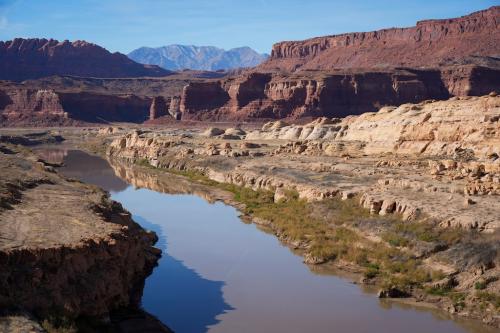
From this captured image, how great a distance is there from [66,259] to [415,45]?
434 ft

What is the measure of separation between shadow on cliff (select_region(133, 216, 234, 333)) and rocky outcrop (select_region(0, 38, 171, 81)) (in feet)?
521

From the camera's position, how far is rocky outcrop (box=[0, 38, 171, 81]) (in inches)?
6698

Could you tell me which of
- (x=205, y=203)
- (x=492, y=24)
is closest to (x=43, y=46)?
(x=492, y=24)

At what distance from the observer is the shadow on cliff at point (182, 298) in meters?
15.6

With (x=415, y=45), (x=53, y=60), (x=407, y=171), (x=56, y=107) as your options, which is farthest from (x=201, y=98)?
(x=407, y=171)

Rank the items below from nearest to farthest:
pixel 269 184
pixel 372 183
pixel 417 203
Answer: pixel 417 203 < pixel 372 183 < pixel 269 184

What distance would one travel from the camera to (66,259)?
45.2 feet

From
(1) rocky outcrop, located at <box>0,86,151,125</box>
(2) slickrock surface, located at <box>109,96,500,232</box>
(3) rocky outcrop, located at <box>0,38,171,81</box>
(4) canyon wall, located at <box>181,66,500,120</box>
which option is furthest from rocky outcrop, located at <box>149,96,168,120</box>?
(3) rocky outcrop, located at <box>0,38,171,81</box>

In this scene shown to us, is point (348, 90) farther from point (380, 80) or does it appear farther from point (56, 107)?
point (56, 107)

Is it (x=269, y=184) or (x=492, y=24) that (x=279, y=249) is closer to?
(x=269, y=184)

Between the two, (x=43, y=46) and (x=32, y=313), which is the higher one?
(x=43, y=46)

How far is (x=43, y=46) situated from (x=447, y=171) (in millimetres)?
175154

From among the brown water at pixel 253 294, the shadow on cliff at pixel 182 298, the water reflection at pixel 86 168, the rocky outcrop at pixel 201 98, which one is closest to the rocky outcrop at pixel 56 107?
the rocky outcrop at pixel 201 98

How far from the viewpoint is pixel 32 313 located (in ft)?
39.0
